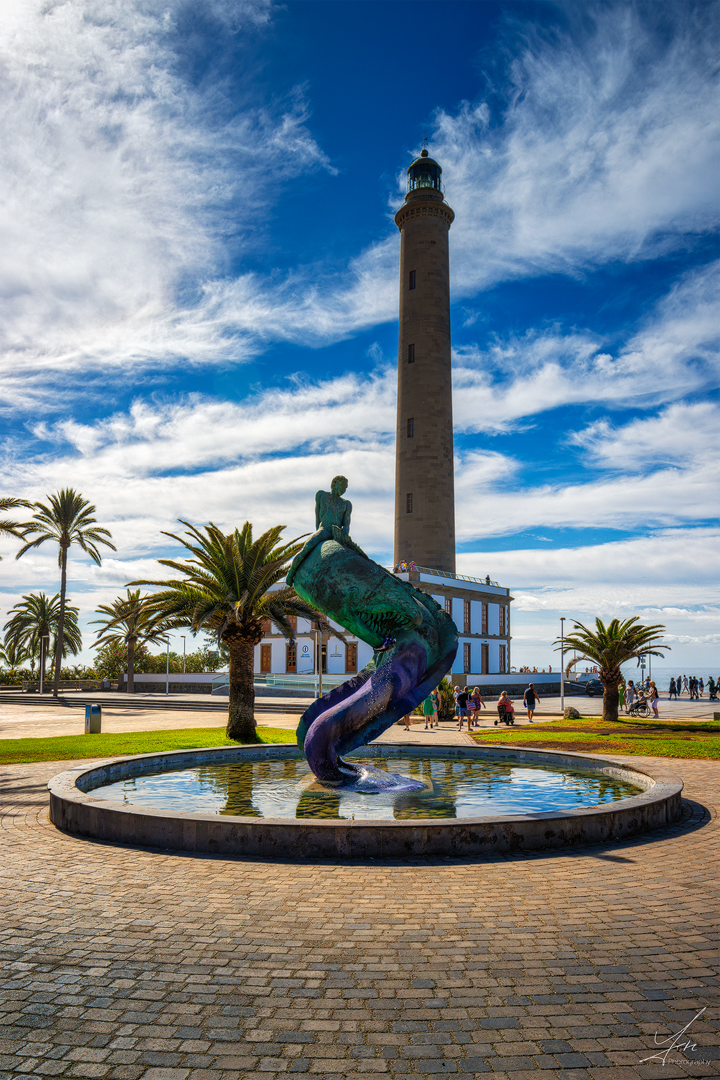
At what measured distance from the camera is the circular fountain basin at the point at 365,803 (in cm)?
659

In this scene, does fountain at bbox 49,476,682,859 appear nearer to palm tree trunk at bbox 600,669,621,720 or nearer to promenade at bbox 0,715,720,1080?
promenade at bbox 0,715,720,1080

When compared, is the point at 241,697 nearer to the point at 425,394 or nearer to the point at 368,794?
the point at 368,794

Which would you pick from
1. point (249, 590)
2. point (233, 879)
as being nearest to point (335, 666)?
point (249, 590)

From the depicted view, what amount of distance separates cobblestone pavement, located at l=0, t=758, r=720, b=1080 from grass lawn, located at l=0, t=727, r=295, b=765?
880cm

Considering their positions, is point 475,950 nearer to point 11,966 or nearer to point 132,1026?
point 132,1026

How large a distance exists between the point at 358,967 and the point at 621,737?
54.7 ft

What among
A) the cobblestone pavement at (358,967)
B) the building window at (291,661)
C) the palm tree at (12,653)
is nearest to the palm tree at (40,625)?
the palm tree at (12,653)

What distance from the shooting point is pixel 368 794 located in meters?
9.34

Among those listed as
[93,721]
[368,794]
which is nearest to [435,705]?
[93,721]

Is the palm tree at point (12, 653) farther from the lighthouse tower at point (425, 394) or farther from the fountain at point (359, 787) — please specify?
the fountain at point (359, 787)

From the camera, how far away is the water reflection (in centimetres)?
845

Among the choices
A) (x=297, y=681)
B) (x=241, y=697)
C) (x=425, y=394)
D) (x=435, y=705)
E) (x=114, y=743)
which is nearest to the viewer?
(x=114, y=743)

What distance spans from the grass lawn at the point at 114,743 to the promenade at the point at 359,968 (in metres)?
8.74

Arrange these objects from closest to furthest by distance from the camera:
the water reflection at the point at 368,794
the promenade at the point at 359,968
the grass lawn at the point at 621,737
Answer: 1. the promenade at the point at 359,968
2. the water reflection at the point at 368,794
3. the grass lawn at the point at 621,737
